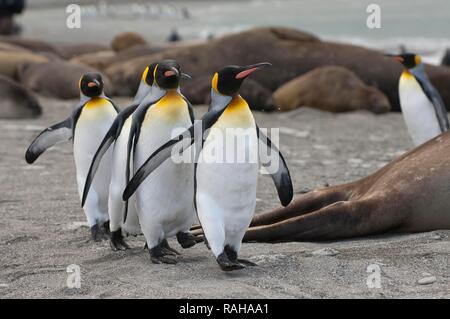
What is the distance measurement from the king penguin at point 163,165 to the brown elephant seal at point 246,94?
6.13 metres

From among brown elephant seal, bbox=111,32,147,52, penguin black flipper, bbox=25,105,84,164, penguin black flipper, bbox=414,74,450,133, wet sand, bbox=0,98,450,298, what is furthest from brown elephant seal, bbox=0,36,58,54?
penguin black flipper, bbox=25,105,84,164

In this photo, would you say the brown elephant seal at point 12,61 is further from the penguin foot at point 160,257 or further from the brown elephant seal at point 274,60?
the penguin foot at point 160,257

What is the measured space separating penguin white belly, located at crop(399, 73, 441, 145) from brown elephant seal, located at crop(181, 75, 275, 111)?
275cm

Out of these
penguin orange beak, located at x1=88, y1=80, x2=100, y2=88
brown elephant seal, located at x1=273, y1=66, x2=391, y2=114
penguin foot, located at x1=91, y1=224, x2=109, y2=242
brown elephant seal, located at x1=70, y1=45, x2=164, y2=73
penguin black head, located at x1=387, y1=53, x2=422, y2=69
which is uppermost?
penguin orange beak, located at x1=88, y1=80, x2=100, y2=88

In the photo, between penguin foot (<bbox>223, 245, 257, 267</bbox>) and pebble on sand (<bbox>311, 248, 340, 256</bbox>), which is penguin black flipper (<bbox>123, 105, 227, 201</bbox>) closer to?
penguin foot (<bbox>223, 245, 257, 267</bbox>)

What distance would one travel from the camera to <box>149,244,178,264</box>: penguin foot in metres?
4.16

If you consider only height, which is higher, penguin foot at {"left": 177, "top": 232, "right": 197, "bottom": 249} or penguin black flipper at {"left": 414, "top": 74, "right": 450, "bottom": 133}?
penguin black flipper at {"left": 414, "top": 74, "right": 450, "bottom": 133}

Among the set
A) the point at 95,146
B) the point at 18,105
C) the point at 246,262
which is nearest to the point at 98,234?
the point at 95,146

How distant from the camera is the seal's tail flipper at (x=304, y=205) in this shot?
4969 millimetres

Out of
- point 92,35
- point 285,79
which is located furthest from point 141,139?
point 92,35
